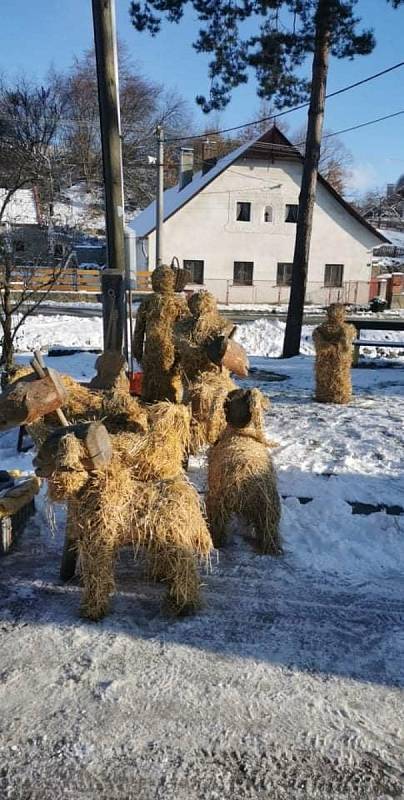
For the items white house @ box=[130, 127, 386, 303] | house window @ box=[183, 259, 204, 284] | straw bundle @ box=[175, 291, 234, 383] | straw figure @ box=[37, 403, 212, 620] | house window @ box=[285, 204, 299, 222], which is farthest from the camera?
house window @ box=[285, 204, 299, 222]

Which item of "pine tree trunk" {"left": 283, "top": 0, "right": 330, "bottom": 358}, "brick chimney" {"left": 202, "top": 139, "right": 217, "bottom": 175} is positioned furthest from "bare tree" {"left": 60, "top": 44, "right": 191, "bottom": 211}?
"pine tree trunk" {"left": 283, "top": 0, "right": 330, "bottom": 358}

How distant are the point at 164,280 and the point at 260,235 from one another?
25448 millimetres

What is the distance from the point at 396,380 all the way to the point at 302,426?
343 cm

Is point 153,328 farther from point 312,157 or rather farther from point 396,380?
point 312,157

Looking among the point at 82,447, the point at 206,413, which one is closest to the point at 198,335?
the point at 206,413

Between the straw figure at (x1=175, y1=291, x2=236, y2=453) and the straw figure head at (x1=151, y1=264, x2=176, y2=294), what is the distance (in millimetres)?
645

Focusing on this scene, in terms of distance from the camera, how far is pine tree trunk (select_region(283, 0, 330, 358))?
10.4m

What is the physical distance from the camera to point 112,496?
2865 millimetres

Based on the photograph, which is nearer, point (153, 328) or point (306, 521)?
point (306, 521)

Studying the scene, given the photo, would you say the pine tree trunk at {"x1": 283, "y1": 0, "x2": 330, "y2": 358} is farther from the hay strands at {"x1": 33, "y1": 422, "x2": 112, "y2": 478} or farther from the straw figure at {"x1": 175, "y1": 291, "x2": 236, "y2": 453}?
the hay strands at {"x1": 33, "y1": 422, "x2": 112, "y2": 478}

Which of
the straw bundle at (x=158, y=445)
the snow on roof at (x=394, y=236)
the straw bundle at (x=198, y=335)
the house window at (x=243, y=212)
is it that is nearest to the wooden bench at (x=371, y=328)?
the straw bundle at (x=198, y=335)

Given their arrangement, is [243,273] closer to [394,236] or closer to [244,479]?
[394,236]

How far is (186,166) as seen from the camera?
3259cm

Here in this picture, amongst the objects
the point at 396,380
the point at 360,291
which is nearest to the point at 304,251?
the point at 396,380
